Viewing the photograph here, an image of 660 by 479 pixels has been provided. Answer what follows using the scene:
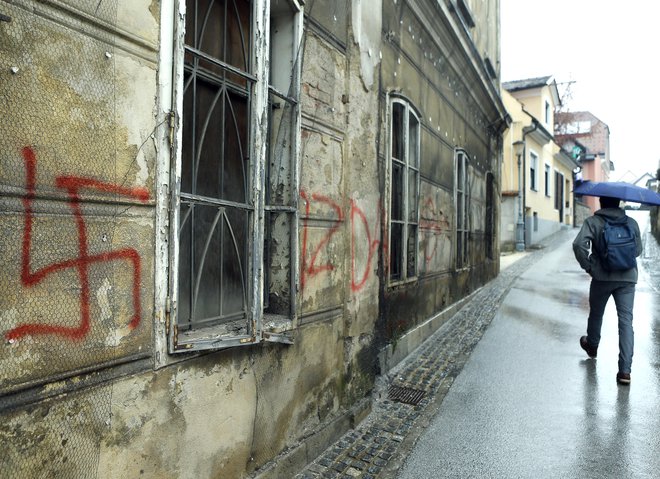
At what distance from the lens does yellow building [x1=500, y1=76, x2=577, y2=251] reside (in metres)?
22.8

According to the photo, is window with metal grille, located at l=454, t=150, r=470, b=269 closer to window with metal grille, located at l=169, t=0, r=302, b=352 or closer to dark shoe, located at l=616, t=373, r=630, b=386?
dark shoe, located at l=616, t=373, r=630, b=386

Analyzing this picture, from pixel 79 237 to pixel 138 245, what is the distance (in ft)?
0.95

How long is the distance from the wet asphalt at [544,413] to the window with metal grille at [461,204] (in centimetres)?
204

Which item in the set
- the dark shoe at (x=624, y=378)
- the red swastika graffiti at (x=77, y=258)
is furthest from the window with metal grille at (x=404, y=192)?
A: the red swastika graffiti at (x=77, y=258)

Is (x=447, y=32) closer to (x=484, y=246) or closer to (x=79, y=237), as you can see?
(x=484, y=246)

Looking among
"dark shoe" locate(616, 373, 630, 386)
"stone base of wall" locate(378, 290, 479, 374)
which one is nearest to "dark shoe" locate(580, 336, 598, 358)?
"dark shoe" locate(616, 373, 630, 386)

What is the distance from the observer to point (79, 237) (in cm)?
196

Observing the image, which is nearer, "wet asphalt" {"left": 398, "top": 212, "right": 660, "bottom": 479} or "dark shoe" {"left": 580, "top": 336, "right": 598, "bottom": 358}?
"wet asphalt" {"left": 398, "top": 212, "right": 660, "bottom": 479}

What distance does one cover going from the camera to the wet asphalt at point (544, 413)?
11.3ft

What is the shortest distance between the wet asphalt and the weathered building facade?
0.82 metres

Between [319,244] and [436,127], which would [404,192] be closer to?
[436,127]

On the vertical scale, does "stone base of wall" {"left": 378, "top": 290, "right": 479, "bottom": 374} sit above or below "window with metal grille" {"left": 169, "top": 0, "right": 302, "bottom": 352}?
below

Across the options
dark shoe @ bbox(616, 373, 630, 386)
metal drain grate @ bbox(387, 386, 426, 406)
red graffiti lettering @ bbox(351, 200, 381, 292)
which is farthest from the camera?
dark shoe @ bbox(616, 373, 630, 386)

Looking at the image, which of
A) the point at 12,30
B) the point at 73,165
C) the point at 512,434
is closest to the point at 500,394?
the point at 512,434
